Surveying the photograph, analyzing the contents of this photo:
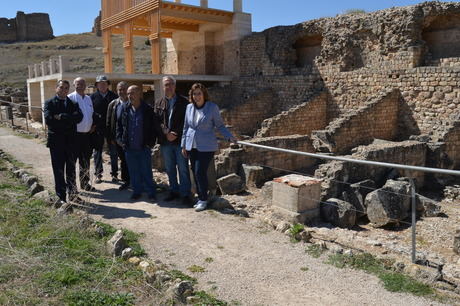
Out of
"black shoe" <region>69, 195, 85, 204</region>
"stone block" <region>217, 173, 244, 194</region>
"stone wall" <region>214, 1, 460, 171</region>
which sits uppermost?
"stone wall" <region>214, 1, 460, 171</region>

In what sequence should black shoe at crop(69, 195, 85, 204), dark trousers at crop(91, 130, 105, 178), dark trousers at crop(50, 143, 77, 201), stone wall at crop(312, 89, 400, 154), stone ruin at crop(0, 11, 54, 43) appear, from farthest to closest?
stone ruin at crop(0, 11, 54, 43) → stone wall at crop(312, 89, 400, 154) → dark trousers at crop(91, 130, 105, 178) → black shoe at crop(69, 195, 85, 204) → dark trousers at crop(50, 143, 77, 201)

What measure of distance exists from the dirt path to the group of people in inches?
18.3

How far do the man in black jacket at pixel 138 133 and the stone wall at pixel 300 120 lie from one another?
7.83 metres

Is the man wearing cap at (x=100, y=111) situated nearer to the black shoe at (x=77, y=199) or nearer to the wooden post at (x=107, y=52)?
the black shoe at (x=77, y=199)

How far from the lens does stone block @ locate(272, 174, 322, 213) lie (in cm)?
587

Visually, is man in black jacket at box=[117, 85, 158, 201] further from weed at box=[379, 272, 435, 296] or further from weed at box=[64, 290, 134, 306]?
weed at box=[379, 272, 435, 296]

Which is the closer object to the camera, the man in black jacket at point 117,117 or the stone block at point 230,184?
the man in black jacket at point 117,117

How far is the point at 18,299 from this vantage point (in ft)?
11.1

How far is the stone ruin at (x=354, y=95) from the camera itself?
1046 centimetres

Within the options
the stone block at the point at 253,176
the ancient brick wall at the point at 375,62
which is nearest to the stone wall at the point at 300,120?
the ancient brick wall at the point at 375,62

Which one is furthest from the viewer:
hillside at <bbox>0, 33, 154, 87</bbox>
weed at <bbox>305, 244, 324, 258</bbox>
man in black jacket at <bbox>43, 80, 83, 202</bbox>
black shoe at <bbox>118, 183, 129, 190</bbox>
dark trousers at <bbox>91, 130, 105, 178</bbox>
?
hillside at <bbox>0, 33, 154, 87</bbox>

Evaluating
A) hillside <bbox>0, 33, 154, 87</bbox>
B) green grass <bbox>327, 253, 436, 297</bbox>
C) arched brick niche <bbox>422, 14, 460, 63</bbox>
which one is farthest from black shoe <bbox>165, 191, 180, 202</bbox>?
hillside <bbox>0, 33, 154, 87</bbox>

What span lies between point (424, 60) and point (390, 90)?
2.24 m

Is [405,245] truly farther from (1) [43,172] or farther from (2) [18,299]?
(1) [43,172]
